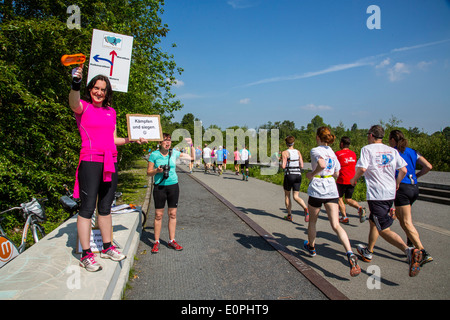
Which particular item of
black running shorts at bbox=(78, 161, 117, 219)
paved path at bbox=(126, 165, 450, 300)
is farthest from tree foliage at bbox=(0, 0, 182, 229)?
black running shorts at bbox=(78, 161, 117, 219)

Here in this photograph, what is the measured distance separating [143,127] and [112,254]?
1.73 m

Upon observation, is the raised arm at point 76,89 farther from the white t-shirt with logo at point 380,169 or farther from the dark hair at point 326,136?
the white t-shirt with logo at point 380,169

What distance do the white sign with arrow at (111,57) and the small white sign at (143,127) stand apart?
519mm

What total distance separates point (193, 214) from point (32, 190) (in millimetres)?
4143

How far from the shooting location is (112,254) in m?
3.18

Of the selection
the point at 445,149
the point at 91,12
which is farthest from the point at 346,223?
the point at 445,149

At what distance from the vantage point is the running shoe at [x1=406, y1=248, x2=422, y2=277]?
330 centimetres

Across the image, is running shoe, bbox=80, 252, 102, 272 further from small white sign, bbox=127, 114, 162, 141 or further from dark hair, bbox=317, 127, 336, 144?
dark hair, bbox=317, 127, 336, 144

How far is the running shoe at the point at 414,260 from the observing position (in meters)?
3.30

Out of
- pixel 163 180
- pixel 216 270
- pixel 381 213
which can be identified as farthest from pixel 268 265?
pixel 163 180

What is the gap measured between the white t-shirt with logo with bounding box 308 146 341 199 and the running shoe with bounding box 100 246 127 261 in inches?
109

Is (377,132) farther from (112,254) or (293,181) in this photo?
(112,254)

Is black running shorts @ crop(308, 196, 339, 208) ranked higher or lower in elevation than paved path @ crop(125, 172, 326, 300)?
higher
